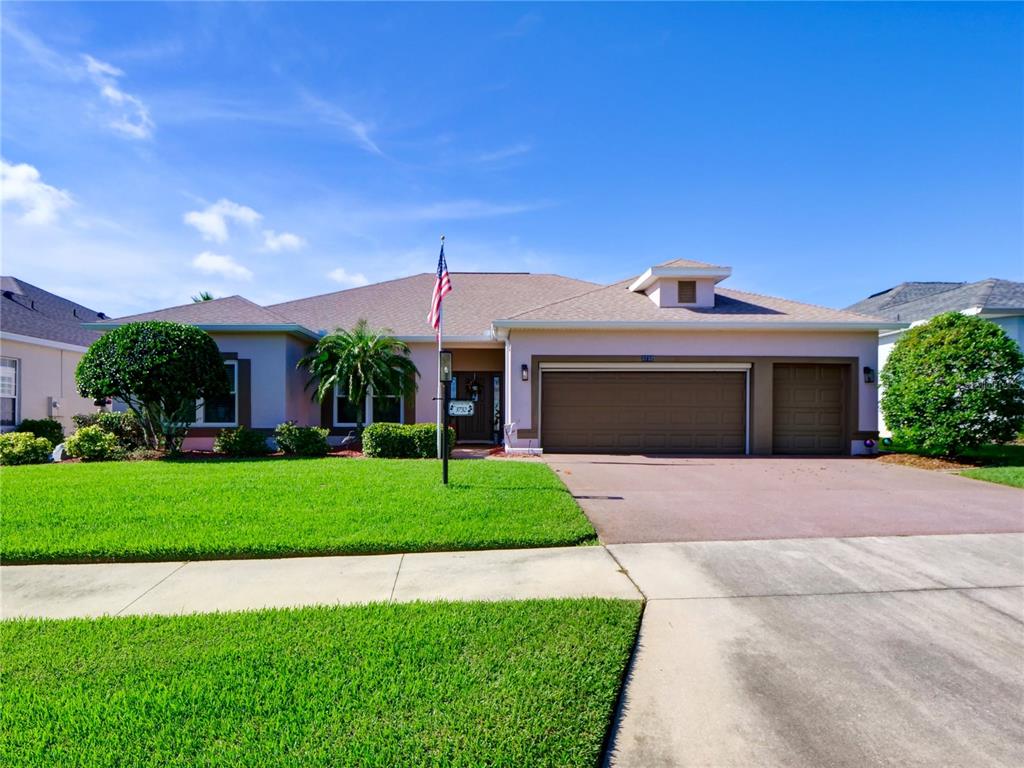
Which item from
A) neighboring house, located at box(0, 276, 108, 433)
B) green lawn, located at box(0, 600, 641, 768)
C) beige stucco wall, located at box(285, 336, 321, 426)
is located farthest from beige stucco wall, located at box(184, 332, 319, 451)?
green lawn, located at box(0, 600, 641, 768)

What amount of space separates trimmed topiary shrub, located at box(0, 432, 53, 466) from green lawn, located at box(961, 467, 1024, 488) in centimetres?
1858

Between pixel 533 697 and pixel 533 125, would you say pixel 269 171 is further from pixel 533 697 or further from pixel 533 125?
pixel 533 697

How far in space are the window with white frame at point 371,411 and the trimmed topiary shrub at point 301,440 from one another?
2.44 meters

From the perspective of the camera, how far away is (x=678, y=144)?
11492 millimetres

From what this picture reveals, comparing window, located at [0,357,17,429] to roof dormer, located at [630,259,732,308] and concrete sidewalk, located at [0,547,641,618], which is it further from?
roof dormer, located at [630,259,732,308]

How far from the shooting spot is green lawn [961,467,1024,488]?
855 cm

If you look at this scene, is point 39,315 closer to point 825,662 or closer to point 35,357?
point 35,357

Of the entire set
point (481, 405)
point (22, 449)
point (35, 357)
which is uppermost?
point (35, 357)

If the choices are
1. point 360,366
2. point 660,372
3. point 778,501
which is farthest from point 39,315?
point 778,501

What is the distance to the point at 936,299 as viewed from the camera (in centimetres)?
1819

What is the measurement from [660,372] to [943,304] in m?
12.3

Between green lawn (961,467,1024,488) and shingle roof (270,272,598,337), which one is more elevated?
shingle roof (270,272,598,337)

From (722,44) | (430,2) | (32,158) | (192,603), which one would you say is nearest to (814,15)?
(722,44)

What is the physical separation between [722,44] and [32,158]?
480 inches
